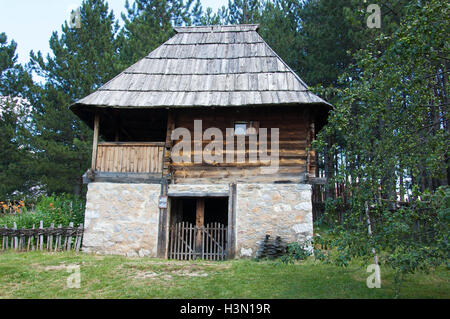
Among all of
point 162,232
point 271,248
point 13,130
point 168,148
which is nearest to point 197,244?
point 162,232

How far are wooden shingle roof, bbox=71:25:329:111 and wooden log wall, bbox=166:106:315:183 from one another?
51 cm

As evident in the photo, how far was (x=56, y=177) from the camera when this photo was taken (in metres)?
17.4

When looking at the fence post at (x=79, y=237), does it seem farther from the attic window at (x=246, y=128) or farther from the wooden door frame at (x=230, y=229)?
the attic window at (x=246, y=128)

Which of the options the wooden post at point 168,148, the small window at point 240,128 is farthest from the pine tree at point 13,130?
the small window at point 240,128

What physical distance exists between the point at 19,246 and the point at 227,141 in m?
6.49

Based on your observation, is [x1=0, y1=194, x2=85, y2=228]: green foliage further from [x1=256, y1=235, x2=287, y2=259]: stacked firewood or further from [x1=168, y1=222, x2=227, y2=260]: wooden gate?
[x1=256, y1=235, x2=287, y2=259]: stacked firewood

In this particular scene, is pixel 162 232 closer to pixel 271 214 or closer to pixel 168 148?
pixel 168 148

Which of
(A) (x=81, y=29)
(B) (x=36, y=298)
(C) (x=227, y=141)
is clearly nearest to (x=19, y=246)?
(B) (x=36, y=298)

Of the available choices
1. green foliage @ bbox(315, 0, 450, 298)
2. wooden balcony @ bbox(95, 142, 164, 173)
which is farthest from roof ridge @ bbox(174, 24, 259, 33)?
green foliage @ bbox(315, 0, 450, 298)

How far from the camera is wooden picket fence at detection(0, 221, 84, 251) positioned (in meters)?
9.67

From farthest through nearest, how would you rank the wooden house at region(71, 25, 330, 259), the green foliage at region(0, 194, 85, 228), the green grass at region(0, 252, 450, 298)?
1. the green foliage at region(0, 194, 85, 228)
2. the wooden house at region(71, 25, 330, 259)
3. the green grass at region(0, 252, 450, 298)

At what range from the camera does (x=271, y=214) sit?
362 inches

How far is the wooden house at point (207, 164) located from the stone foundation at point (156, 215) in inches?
1.0
